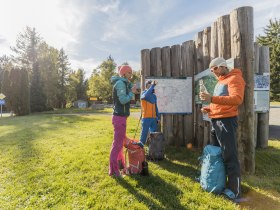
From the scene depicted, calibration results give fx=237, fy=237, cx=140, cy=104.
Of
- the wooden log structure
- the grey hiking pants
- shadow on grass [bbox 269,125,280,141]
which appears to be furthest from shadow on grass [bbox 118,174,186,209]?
shadow on grass [bbox 269,125,280,141]

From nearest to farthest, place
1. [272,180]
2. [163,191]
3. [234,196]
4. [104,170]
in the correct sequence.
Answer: [234,196] → [163,191] → [272,180] → [104,170]

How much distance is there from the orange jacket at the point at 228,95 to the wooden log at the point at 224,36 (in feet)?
3.90

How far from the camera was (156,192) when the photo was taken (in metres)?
3.97

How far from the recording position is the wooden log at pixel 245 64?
14.2 ft

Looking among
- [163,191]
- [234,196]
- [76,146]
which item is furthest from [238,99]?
[76,146]

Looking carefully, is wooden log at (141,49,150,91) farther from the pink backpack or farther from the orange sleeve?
the orange sleeve

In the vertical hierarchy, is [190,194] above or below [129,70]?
below

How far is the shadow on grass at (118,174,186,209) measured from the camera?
3.57 meters

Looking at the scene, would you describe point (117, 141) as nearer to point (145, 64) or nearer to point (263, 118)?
point (145, 64)

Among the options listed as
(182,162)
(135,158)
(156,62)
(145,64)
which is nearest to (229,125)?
(135,158)

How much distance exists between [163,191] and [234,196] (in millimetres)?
1115

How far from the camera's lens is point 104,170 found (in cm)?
503

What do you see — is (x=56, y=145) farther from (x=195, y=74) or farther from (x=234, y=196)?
(x=234, y=196)

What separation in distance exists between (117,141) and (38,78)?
31.4 meters
